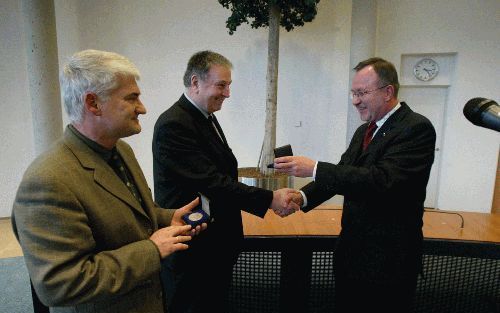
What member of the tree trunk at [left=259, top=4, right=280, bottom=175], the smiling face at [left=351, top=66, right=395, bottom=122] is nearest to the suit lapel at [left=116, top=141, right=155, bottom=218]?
the smiling face at [left=351, top=66, right=395, bottom=122]

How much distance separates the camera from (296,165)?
1604 millimetres

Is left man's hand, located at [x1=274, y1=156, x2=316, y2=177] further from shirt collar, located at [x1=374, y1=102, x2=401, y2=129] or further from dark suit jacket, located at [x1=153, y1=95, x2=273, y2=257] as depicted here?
shirt collar, located at [x1=374, y1=102, x2=401, y2=129]

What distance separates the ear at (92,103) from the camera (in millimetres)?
940

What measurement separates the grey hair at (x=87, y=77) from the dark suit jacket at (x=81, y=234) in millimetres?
106

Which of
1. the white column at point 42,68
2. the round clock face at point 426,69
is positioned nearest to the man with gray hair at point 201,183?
the white column at point 42,68

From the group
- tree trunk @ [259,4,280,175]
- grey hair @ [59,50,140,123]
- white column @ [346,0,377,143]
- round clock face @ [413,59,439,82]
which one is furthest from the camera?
round clock face @ [413,59,439,82]

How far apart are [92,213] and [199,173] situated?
25.5 inches

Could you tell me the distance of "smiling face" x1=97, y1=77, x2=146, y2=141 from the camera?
976mm

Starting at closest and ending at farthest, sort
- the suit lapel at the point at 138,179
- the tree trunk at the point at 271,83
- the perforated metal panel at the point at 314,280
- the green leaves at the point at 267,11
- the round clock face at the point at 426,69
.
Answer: the suit lapel at the point at 138,179 < the perforated metal panel at the point at 314,280 < the green leaves at the point at 267,11 < the tree trunk at the point at 271,83 < the round clock face at the point at 426,69

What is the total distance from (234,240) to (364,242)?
617mm

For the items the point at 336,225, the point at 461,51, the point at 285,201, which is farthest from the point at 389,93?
the point at 461,51

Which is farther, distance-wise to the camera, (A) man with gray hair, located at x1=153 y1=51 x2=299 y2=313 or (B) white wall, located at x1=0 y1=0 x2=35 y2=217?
(B) white wall, located at x1=0 y1=0 x2=35 y2=217

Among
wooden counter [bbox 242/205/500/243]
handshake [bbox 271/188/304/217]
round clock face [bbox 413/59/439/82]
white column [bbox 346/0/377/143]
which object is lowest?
wooden counter [bbox 242/205/500/243]

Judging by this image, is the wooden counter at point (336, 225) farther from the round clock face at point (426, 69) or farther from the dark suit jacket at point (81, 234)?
the round clock face at point (426, 69)
